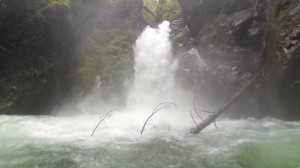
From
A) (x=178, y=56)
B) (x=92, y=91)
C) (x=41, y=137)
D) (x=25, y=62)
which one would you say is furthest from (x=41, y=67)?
(x=178, y=56)

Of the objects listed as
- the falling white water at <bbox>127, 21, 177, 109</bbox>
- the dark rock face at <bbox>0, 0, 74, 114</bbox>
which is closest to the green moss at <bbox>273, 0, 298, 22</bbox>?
the falling white water at <bbox>127, 21, 177, 109</bbox>

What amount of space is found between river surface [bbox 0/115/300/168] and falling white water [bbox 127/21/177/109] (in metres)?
3.68

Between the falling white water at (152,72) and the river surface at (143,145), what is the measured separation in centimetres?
368

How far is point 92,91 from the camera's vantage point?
649 inches

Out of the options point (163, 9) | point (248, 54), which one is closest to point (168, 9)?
point (163, 9)

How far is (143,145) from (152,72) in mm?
7982

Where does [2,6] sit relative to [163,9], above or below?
below

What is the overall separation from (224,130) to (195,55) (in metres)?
6.09

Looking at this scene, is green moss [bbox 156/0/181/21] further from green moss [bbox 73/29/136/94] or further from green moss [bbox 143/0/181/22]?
green moss [bbox 73/29/136/94]

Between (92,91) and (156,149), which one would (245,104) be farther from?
(92,91)

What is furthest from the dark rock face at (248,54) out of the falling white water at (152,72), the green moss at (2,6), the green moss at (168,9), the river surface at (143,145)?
the green moss at (2,6)

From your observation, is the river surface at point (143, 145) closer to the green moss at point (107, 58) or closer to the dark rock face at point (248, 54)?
the dark rock face at point (248, 54)

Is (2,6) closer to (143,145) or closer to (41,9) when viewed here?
(41,9)

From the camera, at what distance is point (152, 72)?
58.1ft
